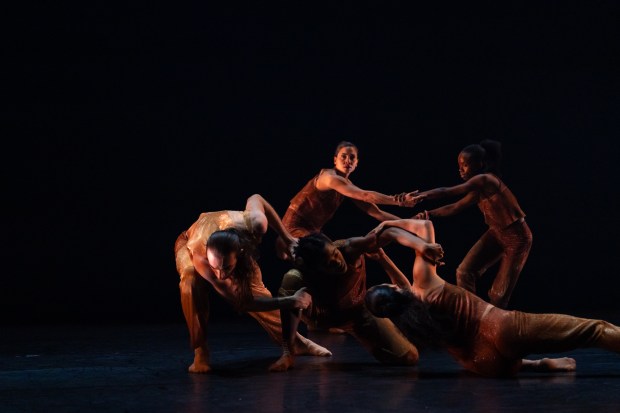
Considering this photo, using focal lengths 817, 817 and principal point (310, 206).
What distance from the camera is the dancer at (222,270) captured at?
133 inches

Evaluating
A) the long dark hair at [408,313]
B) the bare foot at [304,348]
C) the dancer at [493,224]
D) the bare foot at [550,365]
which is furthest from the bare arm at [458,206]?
the long dark hair at [408,313]

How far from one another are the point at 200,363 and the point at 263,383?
1.33 ft

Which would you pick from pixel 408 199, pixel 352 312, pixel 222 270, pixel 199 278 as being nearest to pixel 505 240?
pixel 408 199

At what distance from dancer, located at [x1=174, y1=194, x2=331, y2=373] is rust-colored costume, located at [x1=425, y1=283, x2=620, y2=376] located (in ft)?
2.22

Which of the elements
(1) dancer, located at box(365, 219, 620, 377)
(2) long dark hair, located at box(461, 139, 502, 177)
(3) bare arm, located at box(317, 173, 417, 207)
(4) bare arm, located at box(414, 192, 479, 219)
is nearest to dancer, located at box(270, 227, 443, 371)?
(1) dancer, located at box(365, 219, 620, 377)

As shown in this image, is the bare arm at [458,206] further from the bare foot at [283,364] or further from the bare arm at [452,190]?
the bare foot at [283,364]

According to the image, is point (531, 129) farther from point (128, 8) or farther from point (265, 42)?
point (128, 8)

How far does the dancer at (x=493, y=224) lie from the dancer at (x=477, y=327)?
178 centimetres

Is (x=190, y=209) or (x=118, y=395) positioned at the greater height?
(x=190, y=209)

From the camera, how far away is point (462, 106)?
666 centimetres

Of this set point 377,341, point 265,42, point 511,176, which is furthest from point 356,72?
point 377,341

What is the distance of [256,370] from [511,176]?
368 cm

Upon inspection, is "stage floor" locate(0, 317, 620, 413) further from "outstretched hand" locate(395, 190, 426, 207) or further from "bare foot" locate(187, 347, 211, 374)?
"outstretched hand" locate(395, 190, 426, 207)

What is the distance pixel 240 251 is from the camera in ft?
11.4
